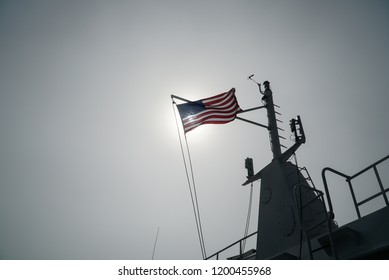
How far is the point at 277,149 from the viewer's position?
25.9ft

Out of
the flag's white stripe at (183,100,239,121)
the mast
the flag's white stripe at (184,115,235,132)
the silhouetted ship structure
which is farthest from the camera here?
the flag's white stripe at (183,100,239,121)

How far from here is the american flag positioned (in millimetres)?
7953

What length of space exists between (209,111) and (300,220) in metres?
5.39

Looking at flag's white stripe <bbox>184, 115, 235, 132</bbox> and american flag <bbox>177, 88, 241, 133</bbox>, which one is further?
american flag <bbox>177, 88, 241, 133</bbox>

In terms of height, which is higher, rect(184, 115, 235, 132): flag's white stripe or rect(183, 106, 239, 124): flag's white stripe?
rect(183, 106, 239, 124): flag's white stripe

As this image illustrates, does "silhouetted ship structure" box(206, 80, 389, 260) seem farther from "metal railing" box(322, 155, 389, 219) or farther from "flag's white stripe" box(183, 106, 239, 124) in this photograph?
"flag's white stripe" box(183, 106, 239, 124)

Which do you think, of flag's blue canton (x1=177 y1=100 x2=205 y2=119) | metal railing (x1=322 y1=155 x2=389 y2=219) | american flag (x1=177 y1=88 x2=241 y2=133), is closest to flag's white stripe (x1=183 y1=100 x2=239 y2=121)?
american flag (x1=177 y1=88 x2=241 y2=133)

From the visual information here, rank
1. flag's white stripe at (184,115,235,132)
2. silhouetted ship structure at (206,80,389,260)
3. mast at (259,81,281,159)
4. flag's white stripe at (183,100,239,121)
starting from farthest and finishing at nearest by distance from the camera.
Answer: flag's white stripe at (183,100,239,121) → mast at (259,81,281,159) → flag's white stripe at (184,115,235,132) → silhouetted ship structure at (206,80,389,260)

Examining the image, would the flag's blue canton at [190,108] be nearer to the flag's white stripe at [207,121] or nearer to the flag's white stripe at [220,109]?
the flag's white stripe at [220,109]

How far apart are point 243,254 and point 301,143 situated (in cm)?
428
